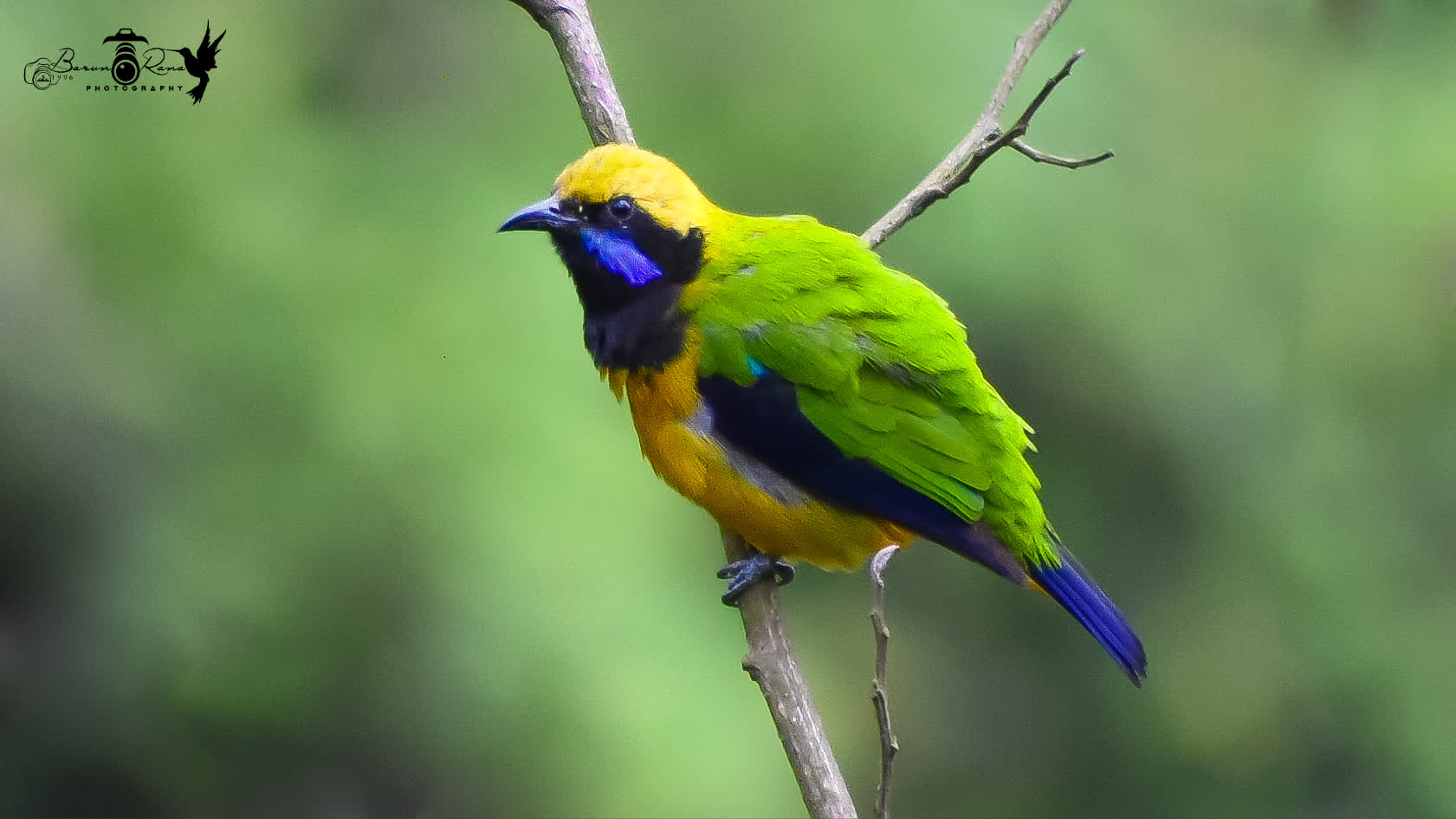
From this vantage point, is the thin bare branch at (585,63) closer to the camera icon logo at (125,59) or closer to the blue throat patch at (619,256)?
the blue throat patch at (619,256)

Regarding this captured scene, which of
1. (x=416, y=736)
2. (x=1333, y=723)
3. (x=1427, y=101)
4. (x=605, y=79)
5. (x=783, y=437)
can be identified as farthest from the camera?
(x=1427, y=101)

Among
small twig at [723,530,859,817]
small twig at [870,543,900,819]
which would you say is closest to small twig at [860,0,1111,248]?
small twig at [723,530,859,817]

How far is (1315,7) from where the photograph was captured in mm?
5738

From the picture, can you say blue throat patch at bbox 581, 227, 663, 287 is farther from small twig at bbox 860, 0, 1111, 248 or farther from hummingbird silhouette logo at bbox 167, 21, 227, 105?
hummingbird silhouette logo at bbox 167, 21, 227, 105

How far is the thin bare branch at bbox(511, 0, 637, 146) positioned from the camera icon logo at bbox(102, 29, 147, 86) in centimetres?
224

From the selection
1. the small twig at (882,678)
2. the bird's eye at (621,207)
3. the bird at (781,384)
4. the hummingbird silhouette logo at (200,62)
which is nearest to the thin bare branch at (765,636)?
the bird at (781,384)

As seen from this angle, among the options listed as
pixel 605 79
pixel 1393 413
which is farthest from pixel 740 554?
pixel 1393 413

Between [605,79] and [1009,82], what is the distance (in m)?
1.07

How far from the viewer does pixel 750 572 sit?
12.1 ft

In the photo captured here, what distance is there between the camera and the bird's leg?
12.0ft

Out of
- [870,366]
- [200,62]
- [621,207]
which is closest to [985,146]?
[870,366]

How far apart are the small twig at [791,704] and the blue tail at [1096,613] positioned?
767 mm

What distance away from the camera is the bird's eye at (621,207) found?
12.3ft

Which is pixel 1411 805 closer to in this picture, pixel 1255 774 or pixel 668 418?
pixel 1255 774
